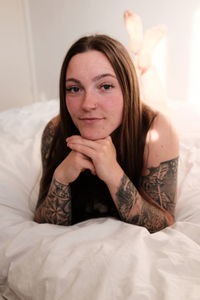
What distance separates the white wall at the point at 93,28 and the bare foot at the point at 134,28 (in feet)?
1.98

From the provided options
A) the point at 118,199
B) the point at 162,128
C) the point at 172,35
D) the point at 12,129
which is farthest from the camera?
the point at 172,35

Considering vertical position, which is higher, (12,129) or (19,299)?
(12,129)

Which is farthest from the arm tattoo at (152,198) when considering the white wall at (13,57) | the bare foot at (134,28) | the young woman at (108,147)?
the white wall at (13,57)

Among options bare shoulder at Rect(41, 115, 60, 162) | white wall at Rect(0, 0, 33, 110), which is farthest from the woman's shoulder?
white wall at Rect(0, 0, 33, 110)

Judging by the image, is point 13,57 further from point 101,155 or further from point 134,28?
point 101,155

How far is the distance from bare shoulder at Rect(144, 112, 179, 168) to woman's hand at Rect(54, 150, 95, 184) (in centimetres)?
21

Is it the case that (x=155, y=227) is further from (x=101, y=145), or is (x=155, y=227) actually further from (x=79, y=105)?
(x=79, y=105)

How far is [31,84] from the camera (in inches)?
114

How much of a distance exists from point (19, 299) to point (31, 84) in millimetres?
2597

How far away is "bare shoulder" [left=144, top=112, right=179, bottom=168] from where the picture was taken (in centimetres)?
86

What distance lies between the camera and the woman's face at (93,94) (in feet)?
2.48

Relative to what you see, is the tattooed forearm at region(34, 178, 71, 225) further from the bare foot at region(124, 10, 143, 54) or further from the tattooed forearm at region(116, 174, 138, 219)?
the bare foot at region(124, 10, 143, 54)

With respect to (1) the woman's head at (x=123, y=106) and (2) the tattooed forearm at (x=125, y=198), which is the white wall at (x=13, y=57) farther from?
(2) the tattooed forearm at (x=125, y=198)

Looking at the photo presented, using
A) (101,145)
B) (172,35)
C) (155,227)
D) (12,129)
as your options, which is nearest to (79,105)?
(101,145)
